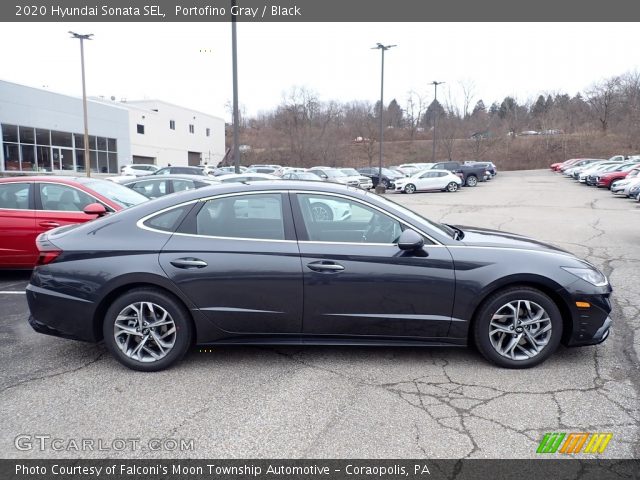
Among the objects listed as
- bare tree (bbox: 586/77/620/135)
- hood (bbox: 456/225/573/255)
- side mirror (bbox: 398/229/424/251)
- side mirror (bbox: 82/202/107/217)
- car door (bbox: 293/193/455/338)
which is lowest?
car door (bbox: 293/193/455/338)

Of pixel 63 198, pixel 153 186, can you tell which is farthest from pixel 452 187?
pixel 63 198

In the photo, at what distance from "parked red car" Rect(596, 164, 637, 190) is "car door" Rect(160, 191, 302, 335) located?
1214 inches

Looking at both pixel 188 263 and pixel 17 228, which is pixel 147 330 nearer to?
pixel 188 263

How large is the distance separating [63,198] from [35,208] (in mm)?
393

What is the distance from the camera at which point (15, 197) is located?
6.74m

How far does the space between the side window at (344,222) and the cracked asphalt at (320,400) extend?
1090mm

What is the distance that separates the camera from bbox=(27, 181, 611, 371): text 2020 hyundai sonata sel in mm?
3777

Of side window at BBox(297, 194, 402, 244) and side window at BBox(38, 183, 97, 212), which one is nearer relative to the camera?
side window at BBox(297, 194, 402, 244)

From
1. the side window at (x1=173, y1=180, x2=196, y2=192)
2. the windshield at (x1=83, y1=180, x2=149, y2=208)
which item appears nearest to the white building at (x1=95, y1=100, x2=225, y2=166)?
the side window at (x1=173, y1=180, x2=196, y2=192)

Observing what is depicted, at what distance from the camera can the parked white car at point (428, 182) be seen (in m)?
29.7

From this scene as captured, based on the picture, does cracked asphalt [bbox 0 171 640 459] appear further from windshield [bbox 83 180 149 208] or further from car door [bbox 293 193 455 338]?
windshield [bbox 83 180 149 208]

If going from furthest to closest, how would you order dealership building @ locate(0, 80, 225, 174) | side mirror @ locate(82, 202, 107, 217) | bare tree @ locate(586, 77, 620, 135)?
bare tree @ locate(586, 77, 620, 135), dealership building @ locate(0, 80, 225, 174), side mirror @ locate(82, 202, 107, 217)

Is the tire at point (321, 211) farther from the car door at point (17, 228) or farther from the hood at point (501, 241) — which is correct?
the car door at point (17, 228)

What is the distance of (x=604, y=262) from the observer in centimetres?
812
